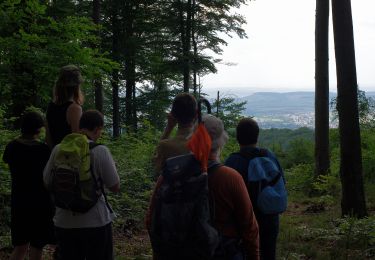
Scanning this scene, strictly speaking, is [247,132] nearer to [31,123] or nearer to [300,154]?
[31,123]

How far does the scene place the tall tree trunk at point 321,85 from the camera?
13.5 m

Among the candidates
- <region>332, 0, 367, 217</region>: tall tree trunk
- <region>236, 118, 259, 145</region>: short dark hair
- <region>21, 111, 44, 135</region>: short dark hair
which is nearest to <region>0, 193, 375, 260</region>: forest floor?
<region>332, 0, 367, 217</region>: tall tree trunk

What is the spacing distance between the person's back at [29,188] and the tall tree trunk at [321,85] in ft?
35.7

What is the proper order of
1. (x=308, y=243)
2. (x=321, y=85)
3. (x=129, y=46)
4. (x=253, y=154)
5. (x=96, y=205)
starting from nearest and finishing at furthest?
1. (x=96, y=205)
2. (x=253, y=154)
3. (x=308, y=243)
4. (x=321, y=85)
5. (x=129, y=46)

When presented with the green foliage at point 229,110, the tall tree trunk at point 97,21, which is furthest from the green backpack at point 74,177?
the green foliage at point 229,110

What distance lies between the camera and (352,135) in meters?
8.27

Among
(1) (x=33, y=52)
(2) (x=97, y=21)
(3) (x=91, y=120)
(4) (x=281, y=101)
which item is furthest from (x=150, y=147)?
(4) (x=281, y=101)

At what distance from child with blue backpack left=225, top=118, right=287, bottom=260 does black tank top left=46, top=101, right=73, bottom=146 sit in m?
1.69

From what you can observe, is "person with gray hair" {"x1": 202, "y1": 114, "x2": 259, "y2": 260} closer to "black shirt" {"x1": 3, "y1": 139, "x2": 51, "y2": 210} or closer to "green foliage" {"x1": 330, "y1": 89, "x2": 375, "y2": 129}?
"black shirt" {"x1": 3, "y1": 139, "x2": 51, "y2": 210}

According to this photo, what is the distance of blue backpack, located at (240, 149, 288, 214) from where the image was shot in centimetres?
409

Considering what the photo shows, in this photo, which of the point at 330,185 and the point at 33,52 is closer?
the point at 33,52

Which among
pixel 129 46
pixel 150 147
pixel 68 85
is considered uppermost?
pixel 129 46

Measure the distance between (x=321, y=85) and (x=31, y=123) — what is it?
10.9 meters

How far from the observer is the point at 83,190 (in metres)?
3.58
